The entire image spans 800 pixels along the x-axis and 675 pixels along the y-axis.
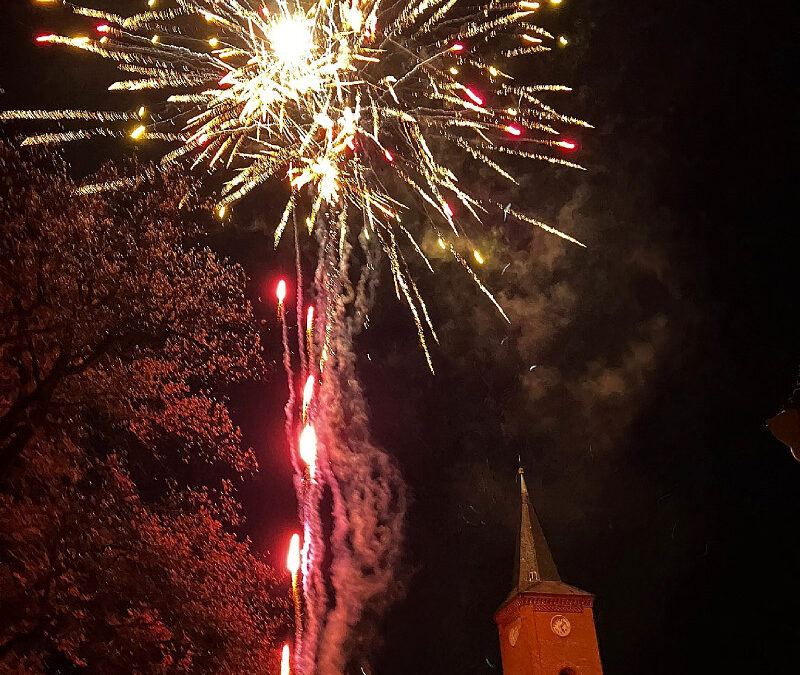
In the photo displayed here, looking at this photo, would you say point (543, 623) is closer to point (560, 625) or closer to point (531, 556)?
point (560, 625)

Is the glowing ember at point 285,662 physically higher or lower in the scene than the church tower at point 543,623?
lower

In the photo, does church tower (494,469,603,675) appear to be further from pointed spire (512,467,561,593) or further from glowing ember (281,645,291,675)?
glowing ember (281,645,291,675)

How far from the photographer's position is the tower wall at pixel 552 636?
27891mm

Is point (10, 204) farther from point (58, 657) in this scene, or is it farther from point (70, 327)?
point (58, 657)

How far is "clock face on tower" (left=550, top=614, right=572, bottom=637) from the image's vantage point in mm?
28641

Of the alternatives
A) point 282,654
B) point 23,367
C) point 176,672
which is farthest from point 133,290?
point 282,654

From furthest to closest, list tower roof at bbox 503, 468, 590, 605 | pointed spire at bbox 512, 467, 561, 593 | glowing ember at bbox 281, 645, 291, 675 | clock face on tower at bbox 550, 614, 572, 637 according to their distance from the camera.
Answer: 1. pointed spire at bbox 512, 467, 561, 593
2. tower roof at bbox 503, 468, 590, 605
3. clock face on tower at bbox 550, 614, 572, 637
4. glowing ember at bbox 281, 645, 291, 675

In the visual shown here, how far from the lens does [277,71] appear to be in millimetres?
9375

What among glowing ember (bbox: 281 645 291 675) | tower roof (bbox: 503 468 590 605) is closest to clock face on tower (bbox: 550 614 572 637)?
tower roof (bbox: 503 468 590 605)

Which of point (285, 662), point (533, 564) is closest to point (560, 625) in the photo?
point (533, 564)

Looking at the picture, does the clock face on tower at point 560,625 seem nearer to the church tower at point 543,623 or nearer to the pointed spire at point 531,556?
the church tower at point 543,623

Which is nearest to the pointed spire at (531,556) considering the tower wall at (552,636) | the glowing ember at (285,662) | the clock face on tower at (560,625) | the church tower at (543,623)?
the church tower at (543,623)

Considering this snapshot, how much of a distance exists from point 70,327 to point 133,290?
1.13m

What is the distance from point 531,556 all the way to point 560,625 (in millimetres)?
3556
